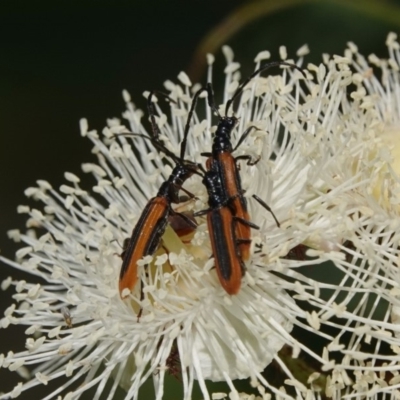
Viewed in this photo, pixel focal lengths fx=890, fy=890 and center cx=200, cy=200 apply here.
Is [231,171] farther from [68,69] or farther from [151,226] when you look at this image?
[68,69]

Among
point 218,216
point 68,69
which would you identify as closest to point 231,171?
point 218,216

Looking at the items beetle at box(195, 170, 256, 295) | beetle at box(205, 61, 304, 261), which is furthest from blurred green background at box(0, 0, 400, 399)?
beetle at box(195, 170, 256, 295)

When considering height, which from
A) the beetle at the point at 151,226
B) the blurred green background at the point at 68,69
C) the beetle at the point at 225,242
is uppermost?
the blurred green background at the point at 68,69

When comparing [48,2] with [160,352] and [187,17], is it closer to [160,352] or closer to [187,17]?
[187,17]

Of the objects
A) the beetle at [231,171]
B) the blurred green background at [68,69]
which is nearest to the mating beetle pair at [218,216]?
the beetle at [231,171]

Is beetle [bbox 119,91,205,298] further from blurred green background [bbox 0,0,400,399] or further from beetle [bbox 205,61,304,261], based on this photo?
blurred green background [bbox 0,0,400,399]

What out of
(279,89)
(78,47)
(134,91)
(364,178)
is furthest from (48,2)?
(364,178)

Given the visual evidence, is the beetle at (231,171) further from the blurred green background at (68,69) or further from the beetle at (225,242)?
the blurred green background at (68,69)
